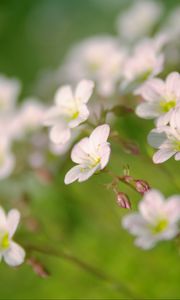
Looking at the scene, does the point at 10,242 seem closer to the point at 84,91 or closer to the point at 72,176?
the point at 72,176

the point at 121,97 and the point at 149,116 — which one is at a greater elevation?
the point at 121,97

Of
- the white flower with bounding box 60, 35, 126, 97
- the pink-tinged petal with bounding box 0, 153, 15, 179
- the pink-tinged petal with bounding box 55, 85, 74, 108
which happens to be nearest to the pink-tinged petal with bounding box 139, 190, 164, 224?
the pink-tinged petal with bounding box 55, 85, 74, 108

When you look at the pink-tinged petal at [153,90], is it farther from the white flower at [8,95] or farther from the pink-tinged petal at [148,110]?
the white flower at [8,95]

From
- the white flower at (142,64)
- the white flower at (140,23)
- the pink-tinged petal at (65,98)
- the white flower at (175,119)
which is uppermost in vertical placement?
the white flower at (140,23)

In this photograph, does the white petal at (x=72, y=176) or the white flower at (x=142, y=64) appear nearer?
the white petal at (x=72, y=176)

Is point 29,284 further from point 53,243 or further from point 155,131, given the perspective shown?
point 155,131

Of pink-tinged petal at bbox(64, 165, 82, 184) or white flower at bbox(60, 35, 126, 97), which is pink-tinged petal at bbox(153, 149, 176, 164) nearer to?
pink-tinged petal at bbox(64, 165, 82, 184)

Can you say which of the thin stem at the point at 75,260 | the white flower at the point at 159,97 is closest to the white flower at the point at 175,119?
the white flower at the point at 159,97

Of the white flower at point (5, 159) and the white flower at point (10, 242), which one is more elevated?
the white flower at point (5, 159)

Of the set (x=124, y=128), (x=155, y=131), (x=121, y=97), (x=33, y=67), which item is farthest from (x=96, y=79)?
(x=33, y=67)
